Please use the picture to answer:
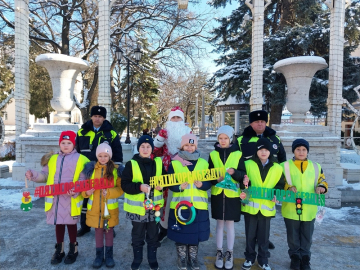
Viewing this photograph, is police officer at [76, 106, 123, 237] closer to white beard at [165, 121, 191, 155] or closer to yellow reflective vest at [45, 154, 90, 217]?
yellow reflective vest at [45, 154, 90, 217]

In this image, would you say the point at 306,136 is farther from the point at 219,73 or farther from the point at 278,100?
the point at 219,73

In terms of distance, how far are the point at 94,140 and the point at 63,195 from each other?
3.07 feet

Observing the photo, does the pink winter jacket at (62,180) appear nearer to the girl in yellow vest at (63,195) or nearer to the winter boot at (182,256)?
the girl in yellow vest at (63,195)

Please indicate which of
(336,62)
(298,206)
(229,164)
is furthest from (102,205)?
(336,62)

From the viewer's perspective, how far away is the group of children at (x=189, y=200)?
9.07 ft

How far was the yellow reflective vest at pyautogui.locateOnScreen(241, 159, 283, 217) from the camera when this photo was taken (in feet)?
9.30

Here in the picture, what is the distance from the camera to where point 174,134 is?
11.3ft

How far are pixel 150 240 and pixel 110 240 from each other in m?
0.52

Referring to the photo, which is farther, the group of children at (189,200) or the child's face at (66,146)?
the child's face at (66,146)

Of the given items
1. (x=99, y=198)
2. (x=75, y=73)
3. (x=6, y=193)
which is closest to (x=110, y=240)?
(x=99, y=198)

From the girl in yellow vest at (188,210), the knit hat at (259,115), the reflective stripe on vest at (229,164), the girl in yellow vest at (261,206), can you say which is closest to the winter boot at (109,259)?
the girl in yellow vest at (188,210)

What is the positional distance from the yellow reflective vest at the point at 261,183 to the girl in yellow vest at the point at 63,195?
1948 millimetres

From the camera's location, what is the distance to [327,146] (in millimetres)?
5688

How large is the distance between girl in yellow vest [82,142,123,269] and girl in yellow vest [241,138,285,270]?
154 centimetres
